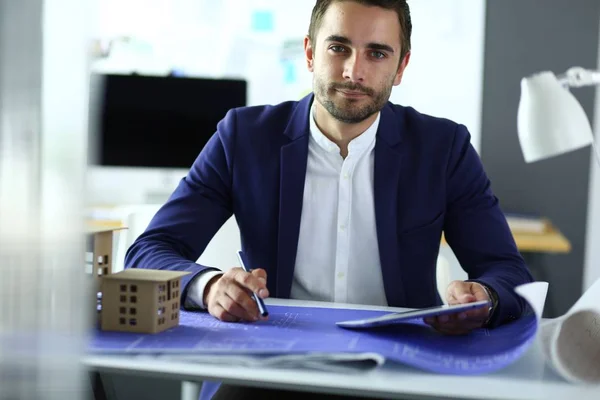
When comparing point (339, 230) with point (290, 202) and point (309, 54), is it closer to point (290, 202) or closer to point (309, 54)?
point (290, 202)

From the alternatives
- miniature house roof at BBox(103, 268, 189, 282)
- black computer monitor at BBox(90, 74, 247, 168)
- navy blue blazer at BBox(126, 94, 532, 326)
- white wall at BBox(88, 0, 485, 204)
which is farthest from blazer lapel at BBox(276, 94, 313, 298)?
white wall at BBox(88, 0, 485, 204)

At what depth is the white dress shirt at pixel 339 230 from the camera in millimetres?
1558

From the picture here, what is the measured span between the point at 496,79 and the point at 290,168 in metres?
2.22

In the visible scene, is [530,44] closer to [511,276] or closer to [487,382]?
[511,276]

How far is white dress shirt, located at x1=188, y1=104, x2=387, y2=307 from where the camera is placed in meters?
1.56

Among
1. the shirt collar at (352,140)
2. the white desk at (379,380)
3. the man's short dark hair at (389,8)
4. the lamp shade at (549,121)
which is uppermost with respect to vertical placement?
the man's short dark hair at (389,8)

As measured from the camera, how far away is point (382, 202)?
5.06 ft

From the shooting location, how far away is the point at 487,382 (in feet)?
2.56

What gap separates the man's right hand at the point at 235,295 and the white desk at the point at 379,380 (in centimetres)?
24

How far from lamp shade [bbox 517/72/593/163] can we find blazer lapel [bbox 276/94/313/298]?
600mm

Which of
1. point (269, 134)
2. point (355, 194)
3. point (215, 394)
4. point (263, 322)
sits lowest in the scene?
point (215, 394)

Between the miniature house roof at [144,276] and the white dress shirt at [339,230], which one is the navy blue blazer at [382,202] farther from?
the miniature house roof at [144,276]

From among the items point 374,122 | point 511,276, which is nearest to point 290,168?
point 374,122

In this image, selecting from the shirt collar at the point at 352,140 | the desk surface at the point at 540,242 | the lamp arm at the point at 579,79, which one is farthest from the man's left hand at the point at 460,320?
the desk surface at the point at 540,242
